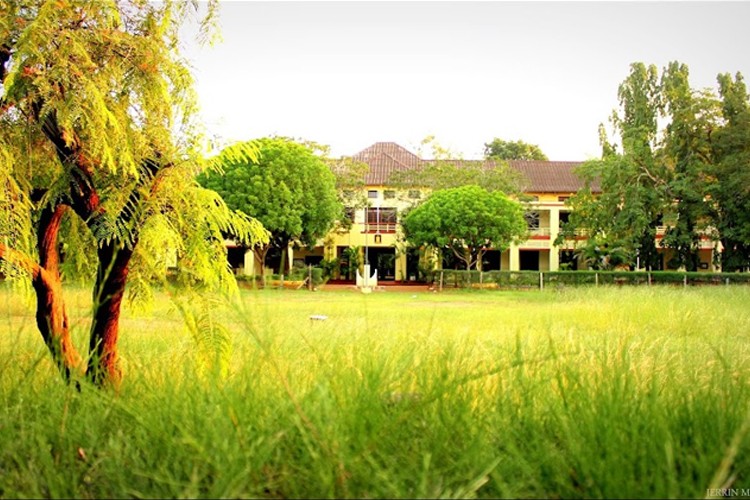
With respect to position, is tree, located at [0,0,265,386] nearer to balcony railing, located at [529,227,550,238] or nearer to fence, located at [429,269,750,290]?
fence, located at [429,269,750,290]

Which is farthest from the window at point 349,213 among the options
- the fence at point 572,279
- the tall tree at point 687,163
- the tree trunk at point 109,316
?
the tree trunk at point 109,316

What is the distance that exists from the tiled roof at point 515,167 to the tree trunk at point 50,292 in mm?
37961

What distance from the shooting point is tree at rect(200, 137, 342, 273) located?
1157 inches

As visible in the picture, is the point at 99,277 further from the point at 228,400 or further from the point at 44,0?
the point at 228,400

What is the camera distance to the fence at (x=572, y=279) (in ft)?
91.7

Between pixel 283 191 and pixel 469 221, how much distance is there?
8.90 m

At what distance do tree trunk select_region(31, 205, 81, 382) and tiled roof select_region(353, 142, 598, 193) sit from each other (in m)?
38.0

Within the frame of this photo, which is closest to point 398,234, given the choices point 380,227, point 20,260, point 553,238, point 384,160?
point 380,227

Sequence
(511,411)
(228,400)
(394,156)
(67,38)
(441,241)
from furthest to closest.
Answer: (394,156)
(441,241)
(67,38)
(511,411)
(228,400)

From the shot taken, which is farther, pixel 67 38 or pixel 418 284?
pixel 418 284

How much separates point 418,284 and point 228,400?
37076 millimetres

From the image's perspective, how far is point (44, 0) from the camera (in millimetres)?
3801

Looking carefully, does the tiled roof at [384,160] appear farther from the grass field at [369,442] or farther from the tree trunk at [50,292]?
the grass field at [369,442]

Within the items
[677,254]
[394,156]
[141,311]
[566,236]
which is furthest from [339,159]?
[141,311]
